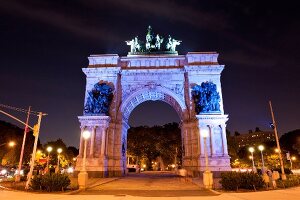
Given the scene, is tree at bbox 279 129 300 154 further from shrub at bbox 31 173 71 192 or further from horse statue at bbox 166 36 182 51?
shrub at bbox 31 173 71 192

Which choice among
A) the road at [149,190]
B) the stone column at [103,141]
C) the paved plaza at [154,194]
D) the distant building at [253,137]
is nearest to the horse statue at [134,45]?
the stone column at [103,141]

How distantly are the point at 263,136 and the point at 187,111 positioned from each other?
501 feet

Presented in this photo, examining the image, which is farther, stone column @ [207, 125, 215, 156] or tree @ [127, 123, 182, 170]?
tree @ [127, 123, 182, 170]

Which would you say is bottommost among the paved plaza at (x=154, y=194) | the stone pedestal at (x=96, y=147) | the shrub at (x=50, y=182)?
the paved plaza at (x=154, y=194)

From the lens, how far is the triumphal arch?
1142 inches

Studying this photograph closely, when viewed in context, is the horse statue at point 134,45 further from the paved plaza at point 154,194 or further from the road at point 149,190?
the paved plaza at point 154,194

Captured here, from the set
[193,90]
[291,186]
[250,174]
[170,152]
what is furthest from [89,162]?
[170,152]

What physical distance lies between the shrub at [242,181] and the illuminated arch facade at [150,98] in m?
11.9

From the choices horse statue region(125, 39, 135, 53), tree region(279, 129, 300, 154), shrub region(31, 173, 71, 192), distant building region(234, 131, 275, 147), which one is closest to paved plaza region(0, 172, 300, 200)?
shrub region(31, 173, 71, 192)

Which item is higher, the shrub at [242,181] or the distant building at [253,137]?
the distant building at [253,137]

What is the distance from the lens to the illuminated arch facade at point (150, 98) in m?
28.9

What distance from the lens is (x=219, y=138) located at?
29.1 m

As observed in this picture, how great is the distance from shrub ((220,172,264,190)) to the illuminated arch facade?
39.2 feet

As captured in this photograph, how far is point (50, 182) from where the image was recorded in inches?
608
